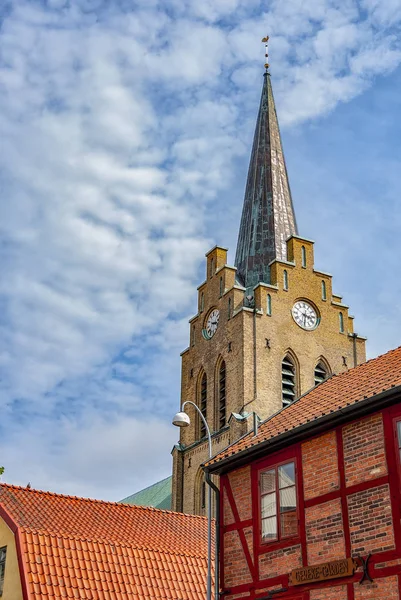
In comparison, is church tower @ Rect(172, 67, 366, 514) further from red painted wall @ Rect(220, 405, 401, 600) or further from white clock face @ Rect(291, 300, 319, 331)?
red painted wall @ Rect(220, 405, 401, 600)

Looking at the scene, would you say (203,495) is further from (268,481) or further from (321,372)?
(268,481)

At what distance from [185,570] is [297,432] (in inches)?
346

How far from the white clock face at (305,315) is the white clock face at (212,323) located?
4.83m

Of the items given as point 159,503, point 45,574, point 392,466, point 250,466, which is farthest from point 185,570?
point 159,503

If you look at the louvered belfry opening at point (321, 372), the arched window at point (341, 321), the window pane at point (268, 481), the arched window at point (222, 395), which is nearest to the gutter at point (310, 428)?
the window pane at point (268, 481)

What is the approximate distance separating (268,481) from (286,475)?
632 millimetres

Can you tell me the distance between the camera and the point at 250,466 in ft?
64.9

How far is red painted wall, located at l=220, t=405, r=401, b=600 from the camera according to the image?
15.8m

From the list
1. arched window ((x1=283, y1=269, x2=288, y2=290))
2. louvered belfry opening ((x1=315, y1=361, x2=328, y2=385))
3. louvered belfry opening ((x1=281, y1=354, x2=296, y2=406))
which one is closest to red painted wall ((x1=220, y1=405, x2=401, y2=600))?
louvered belfry opening ((x1=281, y1=354, x2=296, y2=406))

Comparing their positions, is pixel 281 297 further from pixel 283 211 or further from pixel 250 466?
pixel 250 466

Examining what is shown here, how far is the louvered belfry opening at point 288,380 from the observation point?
1893 inches

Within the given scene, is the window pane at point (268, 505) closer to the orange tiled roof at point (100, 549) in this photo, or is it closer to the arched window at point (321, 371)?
the orange tiled roof at point (100, 549)

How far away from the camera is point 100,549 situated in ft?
77.8

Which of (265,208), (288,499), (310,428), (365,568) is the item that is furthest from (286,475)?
(265,208)
